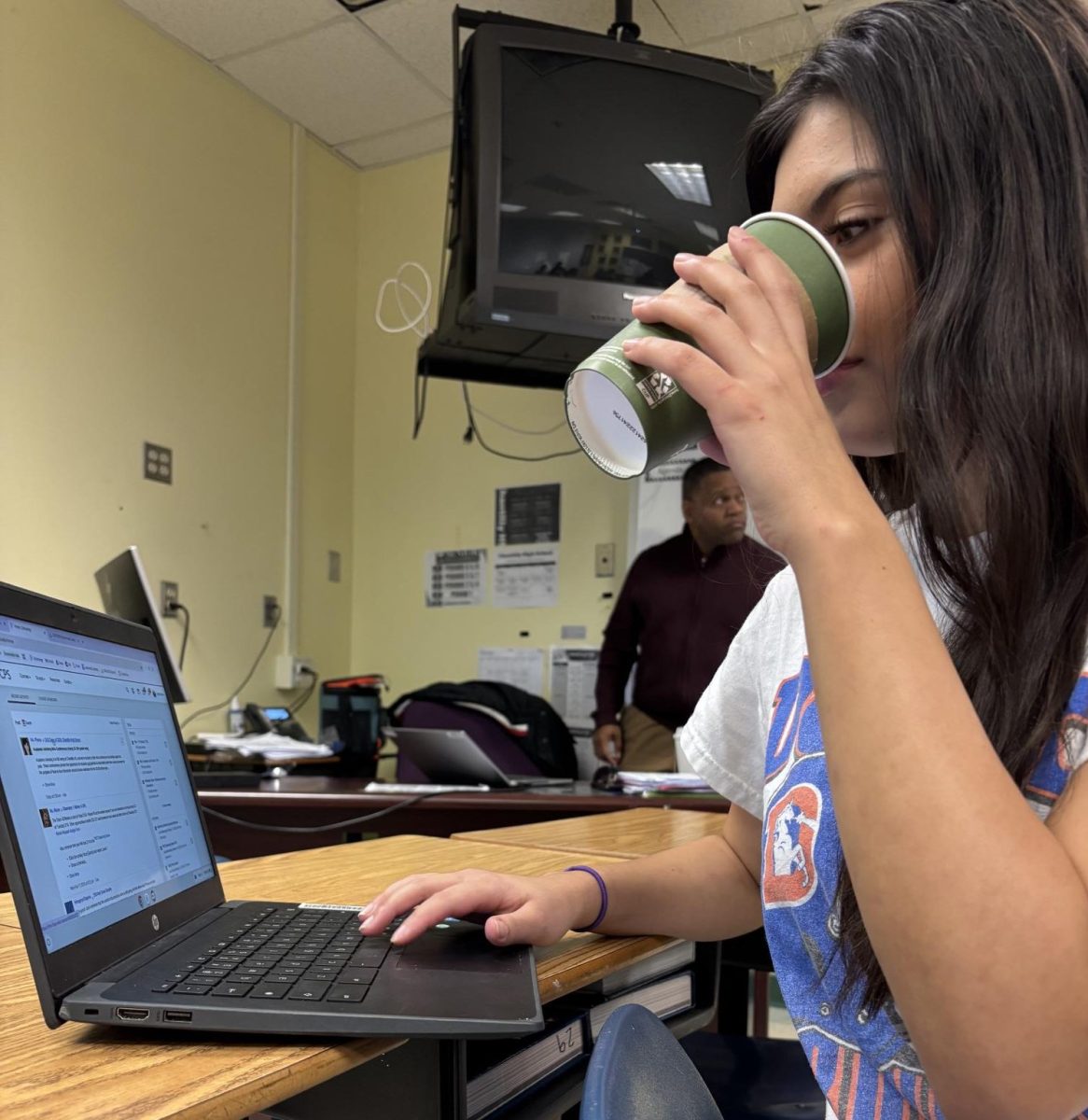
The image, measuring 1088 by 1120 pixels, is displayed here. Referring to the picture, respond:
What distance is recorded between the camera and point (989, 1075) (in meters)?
0.46

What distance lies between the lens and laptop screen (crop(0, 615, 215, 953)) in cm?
56

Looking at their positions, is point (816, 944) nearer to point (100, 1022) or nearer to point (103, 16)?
point (100, 1022)

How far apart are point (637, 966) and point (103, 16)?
3.41 m

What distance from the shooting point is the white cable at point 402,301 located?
168 inches

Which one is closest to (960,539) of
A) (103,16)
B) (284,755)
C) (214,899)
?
(214,899)

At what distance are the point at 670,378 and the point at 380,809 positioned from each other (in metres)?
1.37

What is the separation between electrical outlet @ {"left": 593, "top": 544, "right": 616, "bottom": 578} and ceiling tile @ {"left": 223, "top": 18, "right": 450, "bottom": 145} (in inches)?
68.2

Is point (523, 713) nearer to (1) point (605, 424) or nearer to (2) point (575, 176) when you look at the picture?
(2) point (575, 176)

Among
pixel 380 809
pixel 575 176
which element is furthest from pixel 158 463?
pixel 380 809

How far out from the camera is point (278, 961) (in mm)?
625

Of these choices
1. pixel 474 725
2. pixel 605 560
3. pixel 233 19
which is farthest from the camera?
pixel 605 560

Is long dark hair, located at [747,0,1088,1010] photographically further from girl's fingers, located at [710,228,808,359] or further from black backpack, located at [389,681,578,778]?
black backpack, located at [389,681,578,778]

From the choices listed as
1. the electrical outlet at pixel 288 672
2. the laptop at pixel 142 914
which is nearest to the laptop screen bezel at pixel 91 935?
the laptop at pixel 142 914

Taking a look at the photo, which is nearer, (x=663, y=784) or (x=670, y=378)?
(x=670, y=378)
